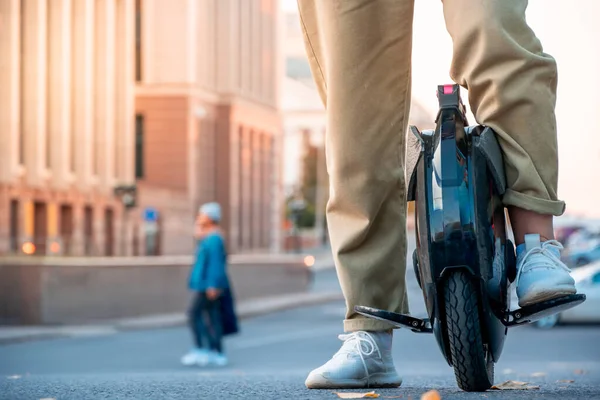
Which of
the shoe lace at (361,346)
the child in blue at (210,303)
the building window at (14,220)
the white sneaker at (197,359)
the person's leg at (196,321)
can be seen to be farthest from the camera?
the building window at (14,220)

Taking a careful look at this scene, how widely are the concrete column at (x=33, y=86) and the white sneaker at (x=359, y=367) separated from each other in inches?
1756

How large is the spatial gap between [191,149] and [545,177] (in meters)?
67.5

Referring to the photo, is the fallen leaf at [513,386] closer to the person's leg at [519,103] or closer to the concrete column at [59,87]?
the person's leg at [519,103]

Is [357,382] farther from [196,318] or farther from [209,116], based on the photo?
[209,116]

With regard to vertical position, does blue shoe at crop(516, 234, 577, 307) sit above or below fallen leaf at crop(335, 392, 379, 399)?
above

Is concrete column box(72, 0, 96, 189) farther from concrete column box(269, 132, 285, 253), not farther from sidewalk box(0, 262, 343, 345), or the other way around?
concrete column box(269, 132, 285, 253)

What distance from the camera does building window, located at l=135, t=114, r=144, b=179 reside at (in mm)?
70312

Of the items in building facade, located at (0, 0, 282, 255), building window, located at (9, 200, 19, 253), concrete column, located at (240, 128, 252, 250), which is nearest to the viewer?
building window, located at (9, 200, 19, 253)

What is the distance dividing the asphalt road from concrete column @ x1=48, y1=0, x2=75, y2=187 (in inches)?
1015

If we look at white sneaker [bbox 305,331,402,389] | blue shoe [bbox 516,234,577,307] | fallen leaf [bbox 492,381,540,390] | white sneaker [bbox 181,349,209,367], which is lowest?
white sneaker [bbox 181,349,209,367]

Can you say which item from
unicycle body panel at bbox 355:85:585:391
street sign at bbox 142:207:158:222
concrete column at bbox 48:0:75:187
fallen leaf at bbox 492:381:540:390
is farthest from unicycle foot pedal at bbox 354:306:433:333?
street sign at bbox 142:207:158:222

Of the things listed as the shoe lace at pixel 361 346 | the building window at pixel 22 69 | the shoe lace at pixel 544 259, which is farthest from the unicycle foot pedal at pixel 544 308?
the building window at pixel 22 69

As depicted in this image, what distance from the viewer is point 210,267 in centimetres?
1609

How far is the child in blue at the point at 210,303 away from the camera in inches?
629
